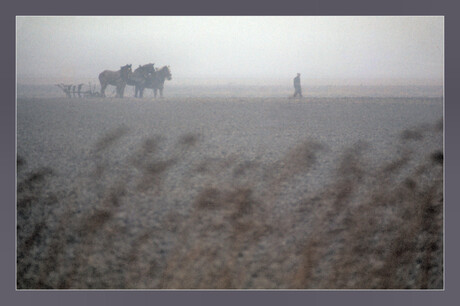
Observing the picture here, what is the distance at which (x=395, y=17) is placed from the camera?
485 centimetres

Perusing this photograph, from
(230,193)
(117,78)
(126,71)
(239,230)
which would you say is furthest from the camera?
(117,78)

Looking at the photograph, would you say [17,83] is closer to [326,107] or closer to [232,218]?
[232,218]

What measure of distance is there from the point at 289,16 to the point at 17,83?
10.6 feet

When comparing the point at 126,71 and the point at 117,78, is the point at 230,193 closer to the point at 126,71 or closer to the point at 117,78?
the point at 126,71

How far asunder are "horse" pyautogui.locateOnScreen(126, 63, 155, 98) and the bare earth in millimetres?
352

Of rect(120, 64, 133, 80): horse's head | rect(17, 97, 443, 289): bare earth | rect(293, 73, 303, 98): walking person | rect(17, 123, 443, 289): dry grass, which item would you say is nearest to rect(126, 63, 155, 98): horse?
rect(120, 64, 133, 80): horse's head

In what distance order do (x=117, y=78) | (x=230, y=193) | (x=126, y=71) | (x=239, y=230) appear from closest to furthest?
1. (x=239, y=230)
2. (x=230, y=193)
3. (x=126, y=71)
4. (x=117, y=78)

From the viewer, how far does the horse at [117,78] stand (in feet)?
17.4

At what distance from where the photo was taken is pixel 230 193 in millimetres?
4473

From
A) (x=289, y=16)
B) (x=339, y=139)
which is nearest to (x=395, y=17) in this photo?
(x=289, y=16)

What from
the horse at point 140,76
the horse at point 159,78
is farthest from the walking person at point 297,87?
the horse at point 140,76

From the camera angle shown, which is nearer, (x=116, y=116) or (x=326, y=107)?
(x=116, y=116)

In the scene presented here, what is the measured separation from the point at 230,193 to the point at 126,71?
2.22m

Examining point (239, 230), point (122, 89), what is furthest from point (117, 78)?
point (239, 230)
